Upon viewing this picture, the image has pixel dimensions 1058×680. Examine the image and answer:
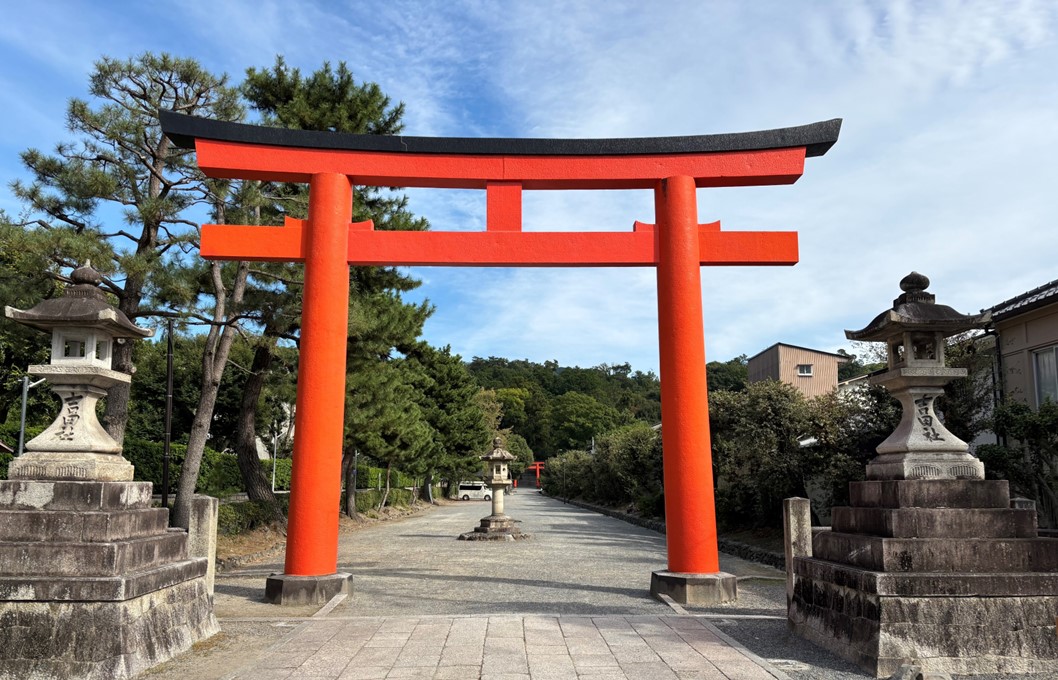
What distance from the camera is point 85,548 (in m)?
5.42

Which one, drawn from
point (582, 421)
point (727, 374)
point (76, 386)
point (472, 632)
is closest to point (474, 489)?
point (582, 421)

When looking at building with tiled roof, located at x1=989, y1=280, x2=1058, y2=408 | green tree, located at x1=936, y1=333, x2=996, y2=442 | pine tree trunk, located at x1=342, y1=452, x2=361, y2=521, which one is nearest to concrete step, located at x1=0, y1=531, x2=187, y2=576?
green tree, located at x1=936, y1=333, x2=996, y2=442

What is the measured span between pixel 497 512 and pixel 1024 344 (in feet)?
42.3

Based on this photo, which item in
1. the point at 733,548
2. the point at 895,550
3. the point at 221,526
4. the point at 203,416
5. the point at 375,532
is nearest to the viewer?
the point at 895,550

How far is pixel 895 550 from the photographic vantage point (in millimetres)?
5664

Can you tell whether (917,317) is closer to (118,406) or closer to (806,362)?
(118,406)

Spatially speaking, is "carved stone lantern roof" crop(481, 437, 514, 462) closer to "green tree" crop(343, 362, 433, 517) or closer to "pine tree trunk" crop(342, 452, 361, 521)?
"green tree" crop(343, 362, 433, 517)

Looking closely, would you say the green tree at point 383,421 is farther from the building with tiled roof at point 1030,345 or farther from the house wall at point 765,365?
the house wall at point 765,365

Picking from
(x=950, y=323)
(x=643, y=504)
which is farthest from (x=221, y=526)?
(x=643, y=504)

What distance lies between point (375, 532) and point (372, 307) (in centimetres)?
971

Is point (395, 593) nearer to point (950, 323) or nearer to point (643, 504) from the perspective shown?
point (950, 323)

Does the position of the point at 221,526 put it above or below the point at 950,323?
below

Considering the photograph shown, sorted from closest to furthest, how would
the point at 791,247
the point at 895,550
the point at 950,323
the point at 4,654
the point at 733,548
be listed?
1. the point at 4,654
2. the point at 895,550
3. the point at 950,323
4. the point at 791,247
5. the point at 733,548

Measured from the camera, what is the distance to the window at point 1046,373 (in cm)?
1214
